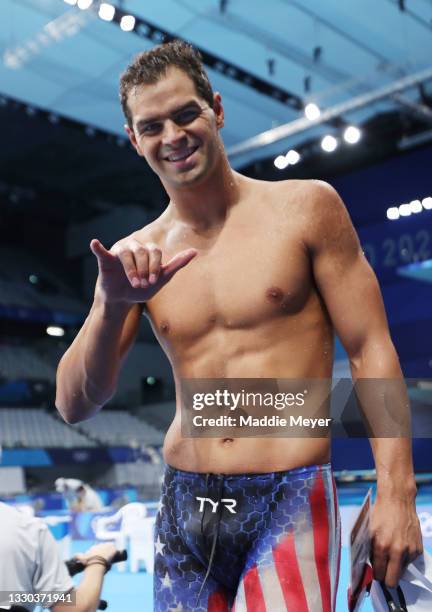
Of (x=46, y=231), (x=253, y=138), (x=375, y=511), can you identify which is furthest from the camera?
(x=46, y=231)

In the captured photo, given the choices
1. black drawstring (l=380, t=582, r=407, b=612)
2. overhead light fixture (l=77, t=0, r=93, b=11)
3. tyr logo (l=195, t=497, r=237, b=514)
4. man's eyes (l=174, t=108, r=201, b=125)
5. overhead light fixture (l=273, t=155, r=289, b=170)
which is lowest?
black drawstring (l=380, t=582, r=407, b=612)

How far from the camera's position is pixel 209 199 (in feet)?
5.19

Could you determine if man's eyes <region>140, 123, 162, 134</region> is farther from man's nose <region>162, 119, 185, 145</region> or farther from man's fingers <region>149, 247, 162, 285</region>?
man's fingers <region>149, 247, 162, 285</region>

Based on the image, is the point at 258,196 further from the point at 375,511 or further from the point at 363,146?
the point at 363,146

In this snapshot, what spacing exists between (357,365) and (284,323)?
0.16 metres

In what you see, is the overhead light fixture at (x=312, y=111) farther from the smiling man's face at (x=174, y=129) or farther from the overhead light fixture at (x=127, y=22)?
the smiling man's face at (x=174, y=129)

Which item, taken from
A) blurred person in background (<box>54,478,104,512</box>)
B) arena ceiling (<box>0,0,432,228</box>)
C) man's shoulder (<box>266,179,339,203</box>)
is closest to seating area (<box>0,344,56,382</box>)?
arena ceiling (<box>0,0,432,228</box>)

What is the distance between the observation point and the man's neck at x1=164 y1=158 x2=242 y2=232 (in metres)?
1.57

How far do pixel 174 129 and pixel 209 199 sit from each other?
0.60 ft

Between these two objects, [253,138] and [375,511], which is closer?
[375,511]

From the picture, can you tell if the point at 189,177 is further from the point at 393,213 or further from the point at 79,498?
the point at 393,213

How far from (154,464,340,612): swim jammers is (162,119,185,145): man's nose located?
25.4 inches

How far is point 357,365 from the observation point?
1397mm

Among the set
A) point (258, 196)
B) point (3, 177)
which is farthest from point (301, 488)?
point (3, 177)
